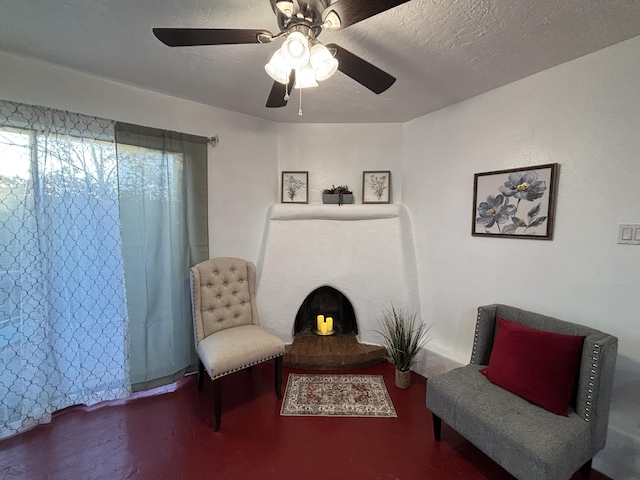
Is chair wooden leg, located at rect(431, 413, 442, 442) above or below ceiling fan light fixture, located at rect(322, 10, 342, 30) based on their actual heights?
below

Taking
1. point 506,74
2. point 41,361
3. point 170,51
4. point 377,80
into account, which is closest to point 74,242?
point 41,361

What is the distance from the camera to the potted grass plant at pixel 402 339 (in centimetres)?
227

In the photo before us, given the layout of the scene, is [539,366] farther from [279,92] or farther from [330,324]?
[279,92]

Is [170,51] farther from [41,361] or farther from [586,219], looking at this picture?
[586,219]

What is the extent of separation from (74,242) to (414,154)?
297cm

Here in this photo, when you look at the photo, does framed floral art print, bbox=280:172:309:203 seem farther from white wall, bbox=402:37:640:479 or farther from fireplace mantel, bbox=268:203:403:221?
white wall, bbox=402:37:640:479

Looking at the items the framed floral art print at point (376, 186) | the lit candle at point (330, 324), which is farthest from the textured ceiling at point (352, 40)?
the lit candle at point (330, 324)

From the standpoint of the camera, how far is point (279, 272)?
265 centimetres

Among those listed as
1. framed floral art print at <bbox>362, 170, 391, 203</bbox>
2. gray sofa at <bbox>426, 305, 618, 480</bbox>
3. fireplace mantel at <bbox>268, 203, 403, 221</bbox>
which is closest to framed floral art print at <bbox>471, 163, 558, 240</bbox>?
gray sofa at <bbox>426, 305, 618, 480</bbox>

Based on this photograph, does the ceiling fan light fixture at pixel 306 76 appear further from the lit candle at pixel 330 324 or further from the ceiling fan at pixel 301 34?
the lit candle at pixel 330 324

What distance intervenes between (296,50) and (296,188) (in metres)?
1.83

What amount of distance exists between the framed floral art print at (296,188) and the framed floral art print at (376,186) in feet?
2.06

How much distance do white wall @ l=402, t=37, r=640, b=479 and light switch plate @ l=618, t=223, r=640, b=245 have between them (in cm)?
3

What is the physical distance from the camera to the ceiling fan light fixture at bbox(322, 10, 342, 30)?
1.01 m
